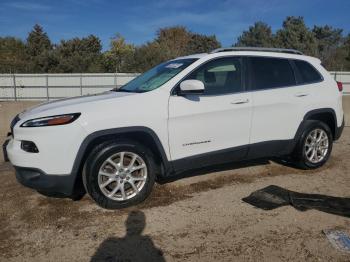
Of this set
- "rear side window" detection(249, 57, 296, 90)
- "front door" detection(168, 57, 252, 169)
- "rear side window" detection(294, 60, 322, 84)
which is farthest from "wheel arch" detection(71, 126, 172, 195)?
"rear side window" detection(294, 60, 322, 84)

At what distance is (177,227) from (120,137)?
3.94ft

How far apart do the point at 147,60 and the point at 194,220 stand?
96.9 ft

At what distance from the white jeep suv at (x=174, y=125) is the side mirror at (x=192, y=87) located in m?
0.01

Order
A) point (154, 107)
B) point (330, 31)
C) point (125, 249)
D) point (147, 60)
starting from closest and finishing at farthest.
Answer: point (125, 249)
point (154, 107)
point (147, 60)
point (330, 31)

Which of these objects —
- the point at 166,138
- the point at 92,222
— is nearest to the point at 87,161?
the point at 92,222

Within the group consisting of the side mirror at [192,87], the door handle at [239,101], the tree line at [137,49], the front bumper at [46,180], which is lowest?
the front bumper at [46,180]

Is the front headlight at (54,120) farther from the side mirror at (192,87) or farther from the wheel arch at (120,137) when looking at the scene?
the side mirror at (192,87)

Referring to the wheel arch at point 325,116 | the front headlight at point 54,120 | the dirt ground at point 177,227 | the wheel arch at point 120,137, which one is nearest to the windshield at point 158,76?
the wheel arch at point 120,137

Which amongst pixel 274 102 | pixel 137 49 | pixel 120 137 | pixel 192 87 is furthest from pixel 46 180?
pixel 137 49

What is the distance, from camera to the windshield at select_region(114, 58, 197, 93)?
4918mm

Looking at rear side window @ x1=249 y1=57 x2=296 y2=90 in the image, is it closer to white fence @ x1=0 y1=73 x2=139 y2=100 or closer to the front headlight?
the front headlight

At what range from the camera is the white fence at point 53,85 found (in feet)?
79.1

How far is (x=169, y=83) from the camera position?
4723 mm

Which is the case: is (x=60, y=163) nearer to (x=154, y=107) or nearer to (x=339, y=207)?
(x=154, y=107)
